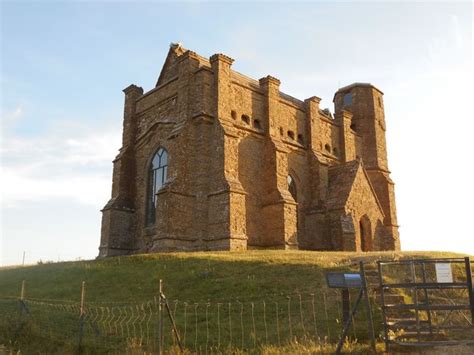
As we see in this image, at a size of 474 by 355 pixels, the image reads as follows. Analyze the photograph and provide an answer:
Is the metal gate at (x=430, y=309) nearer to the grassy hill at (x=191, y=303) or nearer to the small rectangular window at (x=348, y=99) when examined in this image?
the grassy hill at (x=191, y=303)

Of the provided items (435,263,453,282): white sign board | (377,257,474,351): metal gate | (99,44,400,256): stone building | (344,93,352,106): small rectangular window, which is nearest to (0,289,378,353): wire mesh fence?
(377,257,474,351): metal gate

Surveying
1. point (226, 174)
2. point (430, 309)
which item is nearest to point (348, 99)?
point (226, 174)

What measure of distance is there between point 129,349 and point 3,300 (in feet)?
26.5

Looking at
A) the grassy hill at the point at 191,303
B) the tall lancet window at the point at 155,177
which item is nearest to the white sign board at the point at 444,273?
the grassy hill at the point at 191,303

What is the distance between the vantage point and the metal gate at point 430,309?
7.50 m

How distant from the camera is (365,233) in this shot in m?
26.8

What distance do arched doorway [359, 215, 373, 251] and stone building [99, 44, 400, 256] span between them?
6cm

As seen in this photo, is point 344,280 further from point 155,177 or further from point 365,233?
point 365,233

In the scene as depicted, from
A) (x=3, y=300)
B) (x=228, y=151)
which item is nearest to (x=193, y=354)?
(x=3, y=300)

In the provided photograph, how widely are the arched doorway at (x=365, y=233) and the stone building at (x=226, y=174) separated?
6 cm

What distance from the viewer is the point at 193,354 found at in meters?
8.77

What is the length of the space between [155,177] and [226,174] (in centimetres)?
568

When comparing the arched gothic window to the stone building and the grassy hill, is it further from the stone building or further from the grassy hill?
the grassy hill

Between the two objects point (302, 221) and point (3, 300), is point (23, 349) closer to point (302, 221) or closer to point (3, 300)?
point (3, 300)
